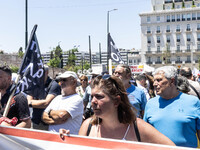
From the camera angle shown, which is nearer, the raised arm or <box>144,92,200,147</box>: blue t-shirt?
the raised arm

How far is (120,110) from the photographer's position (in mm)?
2332

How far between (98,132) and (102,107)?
24 cm

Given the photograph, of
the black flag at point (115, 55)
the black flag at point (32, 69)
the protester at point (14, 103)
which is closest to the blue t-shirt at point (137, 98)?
the black flag at point (32, 69)

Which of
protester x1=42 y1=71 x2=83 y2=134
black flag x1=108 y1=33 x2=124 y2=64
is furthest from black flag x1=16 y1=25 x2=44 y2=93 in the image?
black flag x1=108 y1=33 x2=124 y2=64

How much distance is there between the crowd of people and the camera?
2242 millimetres

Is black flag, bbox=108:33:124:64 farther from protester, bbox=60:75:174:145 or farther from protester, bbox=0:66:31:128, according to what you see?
protester, bbox=60:75:174:145

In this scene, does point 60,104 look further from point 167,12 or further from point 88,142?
point 167,12

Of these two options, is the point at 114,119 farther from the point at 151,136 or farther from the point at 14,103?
the point at 14,103

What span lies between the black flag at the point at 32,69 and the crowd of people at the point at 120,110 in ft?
0.43

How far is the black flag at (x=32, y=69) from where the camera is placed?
3.76 meters

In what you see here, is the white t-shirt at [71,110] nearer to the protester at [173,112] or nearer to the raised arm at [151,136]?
the protester at [173,112]

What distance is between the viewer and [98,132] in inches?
90.8

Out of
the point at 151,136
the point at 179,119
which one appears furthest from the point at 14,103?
the point at 179,119

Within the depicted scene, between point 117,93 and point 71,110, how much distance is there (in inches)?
52.2
